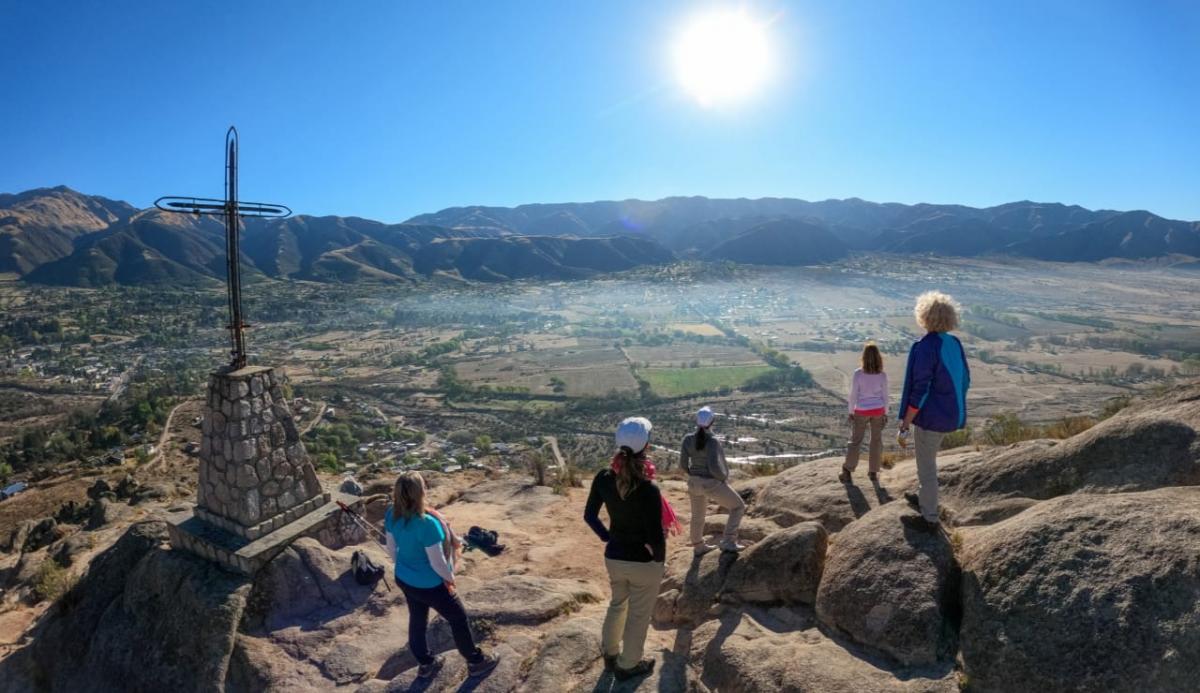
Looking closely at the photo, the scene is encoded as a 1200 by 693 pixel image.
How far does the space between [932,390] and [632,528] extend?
9.57 ft

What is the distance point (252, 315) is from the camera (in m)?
A: 110

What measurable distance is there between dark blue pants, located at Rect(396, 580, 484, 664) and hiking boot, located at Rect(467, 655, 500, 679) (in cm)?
4

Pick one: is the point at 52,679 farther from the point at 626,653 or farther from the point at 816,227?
the point at 816,227

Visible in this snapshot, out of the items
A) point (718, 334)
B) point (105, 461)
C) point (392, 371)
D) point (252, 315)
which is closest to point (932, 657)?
point (105, 461)

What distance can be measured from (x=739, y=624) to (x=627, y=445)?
243 centimetres

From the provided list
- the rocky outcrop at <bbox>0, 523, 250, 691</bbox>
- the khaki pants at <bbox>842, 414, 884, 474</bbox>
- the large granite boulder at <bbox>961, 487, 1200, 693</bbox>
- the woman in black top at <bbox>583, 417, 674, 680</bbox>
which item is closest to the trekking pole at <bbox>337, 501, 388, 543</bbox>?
the rocky outcrop at <bbox>0, 523, 250, 691</bbox>

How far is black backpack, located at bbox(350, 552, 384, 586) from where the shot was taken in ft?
22.1

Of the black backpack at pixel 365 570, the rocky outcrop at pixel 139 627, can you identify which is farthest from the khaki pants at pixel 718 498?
the rocky outcrop at pixel 139 627

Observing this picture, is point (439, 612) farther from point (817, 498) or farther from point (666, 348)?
point (666, 348)

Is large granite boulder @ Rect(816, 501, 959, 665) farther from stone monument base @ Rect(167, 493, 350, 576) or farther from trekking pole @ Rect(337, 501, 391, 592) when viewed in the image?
stone monument base @ Rect(167, 493, 350, 576)

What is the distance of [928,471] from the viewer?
197 inches

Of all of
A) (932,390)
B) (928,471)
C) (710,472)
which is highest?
(932,390)

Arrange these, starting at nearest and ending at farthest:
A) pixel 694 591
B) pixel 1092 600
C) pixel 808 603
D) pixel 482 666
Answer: pixel 1092 600 < pixel 482 666 < pixel 808 603 < pixel 694 591

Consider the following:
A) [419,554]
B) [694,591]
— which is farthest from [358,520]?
[694,591]
